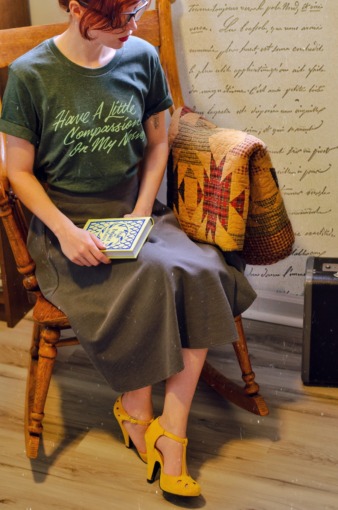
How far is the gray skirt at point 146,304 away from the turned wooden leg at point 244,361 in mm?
202

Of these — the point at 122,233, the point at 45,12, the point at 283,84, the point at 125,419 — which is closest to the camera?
the point at 122,233

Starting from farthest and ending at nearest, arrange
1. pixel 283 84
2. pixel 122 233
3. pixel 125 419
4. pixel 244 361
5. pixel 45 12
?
pixel 45 12 → pixel 283 84 → pixel 244 361 → pixel 125 419 → pixel 122 233

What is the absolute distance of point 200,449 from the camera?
1.87 metres

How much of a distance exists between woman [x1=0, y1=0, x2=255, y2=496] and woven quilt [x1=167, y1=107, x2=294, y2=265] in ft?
0.24

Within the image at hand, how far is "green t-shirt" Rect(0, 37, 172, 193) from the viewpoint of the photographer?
1.67 metres

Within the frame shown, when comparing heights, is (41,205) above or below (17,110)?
below

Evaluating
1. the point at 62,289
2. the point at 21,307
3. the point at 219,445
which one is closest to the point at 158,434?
the point at 219,445

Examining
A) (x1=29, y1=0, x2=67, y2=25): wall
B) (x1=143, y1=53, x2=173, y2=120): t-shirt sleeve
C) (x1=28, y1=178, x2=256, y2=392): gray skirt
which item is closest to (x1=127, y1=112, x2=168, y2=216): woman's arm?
(x1=143, y1=53, x2=173, y2=120): t-shirt sleeve

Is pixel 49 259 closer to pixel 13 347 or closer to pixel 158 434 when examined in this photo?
pixel 158 434

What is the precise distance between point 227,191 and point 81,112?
382mm

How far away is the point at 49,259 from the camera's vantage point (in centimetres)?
177

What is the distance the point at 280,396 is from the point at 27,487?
72 centimetres

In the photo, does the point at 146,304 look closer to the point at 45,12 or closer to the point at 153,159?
the point at 153,159

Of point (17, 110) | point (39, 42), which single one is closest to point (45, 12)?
point (39, 42)
